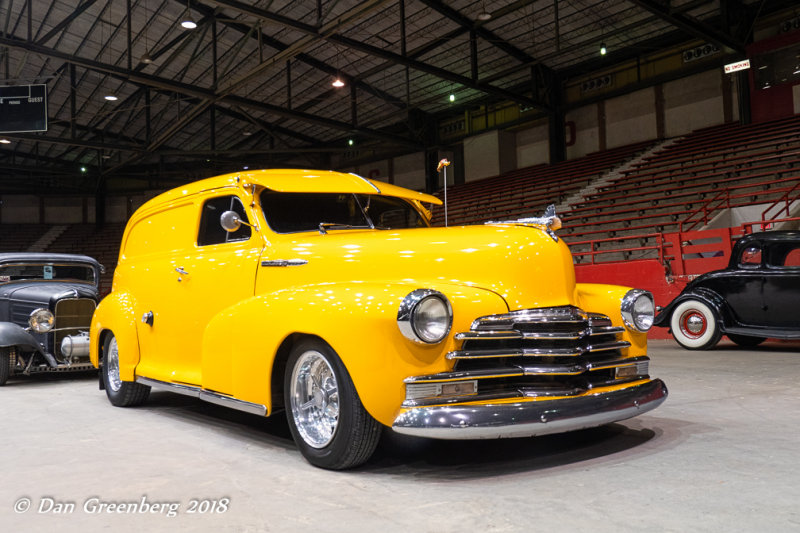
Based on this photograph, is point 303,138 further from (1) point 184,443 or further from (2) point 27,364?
(1) point 184,443

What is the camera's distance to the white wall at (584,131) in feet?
73.4

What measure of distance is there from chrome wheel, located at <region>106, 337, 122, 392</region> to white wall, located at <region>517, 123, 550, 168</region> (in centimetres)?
2003

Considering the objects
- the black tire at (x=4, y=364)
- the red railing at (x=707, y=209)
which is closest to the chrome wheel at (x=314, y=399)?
the black tire at (x=4, y=364)

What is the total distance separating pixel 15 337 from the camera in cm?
726

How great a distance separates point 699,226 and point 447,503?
1271 cm

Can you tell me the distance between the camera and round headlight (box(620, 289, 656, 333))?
3.80 meters

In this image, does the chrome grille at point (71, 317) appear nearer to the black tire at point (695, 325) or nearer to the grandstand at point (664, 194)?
the black tire at point (695, 325)

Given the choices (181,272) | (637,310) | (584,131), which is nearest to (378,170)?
(584,131)

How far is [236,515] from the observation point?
2660 mm

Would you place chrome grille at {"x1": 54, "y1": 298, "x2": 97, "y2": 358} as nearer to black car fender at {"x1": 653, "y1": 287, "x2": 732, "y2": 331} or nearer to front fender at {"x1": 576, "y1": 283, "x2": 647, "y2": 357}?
front fender at {"x1": 576, "y1": 283, "x2": 647, "y2": 357}

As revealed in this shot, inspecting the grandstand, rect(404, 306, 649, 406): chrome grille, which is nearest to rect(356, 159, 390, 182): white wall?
the grandstand

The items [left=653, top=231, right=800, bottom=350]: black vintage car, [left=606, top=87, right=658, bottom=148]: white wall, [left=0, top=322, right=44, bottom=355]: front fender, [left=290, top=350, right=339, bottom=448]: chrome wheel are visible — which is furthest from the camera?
[left=606, top=87, right=658, bottom=148]: white wall

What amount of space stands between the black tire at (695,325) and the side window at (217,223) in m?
6.83

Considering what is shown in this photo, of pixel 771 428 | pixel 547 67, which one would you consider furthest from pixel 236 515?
pixel 547 67
